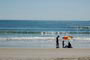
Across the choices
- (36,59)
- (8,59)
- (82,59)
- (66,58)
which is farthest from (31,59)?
(82,59)

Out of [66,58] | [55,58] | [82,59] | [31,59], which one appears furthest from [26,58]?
[82,59]

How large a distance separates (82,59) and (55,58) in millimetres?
1197

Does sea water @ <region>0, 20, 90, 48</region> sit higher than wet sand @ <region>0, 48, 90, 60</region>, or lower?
higher

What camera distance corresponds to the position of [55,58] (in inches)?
319

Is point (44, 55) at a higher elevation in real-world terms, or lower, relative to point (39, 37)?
lower

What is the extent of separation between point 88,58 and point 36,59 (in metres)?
2.31

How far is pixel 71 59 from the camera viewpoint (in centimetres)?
797

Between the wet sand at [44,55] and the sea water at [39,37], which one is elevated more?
the sea water at [39,37]

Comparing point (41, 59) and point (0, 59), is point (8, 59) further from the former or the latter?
point (41, 59)

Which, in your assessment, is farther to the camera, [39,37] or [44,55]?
[39,37]

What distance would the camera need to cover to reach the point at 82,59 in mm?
7801

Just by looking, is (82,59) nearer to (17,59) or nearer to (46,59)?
(46,59)

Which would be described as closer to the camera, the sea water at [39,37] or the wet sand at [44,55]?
the wet sand at [44,55]

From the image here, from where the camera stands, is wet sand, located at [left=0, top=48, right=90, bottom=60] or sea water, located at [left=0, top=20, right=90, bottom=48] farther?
sea water, located at [left=0, top=20, right=90, bottom=48]
